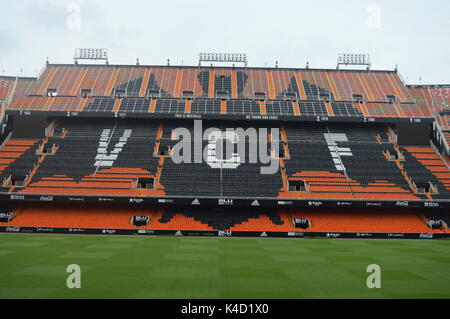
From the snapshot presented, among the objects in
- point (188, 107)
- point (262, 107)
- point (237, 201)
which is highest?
point (262, 107)

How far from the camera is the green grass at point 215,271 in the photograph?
12.0 meters

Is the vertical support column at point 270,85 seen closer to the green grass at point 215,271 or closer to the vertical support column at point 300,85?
the vertical support column at point 300,85

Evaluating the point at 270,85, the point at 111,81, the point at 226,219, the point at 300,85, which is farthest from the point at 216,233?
the point at 111,81

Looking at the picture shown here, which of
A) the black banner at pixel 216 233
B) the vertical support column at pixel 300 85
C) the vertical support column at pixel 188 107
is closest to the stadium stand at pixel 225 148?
the vertical support column at pixel 300 85

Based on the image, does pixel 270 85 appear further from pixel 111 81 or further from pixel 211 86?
pixel 111 81

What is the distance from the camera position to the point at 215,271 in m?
15.4

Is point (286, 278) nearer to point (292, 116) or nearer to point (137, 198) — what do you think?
point (137, 198)

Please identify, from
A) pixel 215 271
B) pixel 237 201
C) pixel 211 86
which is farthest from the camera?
pixel 211 86

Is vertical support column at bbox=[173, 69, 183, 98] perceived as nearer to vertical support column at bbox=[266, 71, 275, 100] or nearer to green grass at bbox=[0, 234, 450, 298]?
vertical support column at bbox=[266, 71, 275, 100]

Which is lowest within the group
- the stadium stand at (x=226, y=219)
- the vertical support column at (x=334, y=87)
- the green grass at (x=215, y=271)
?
the green grass at (x=215, y=271)

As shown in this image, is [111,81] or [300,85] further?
[300,85]

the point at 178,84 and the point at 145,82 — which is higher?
the point at 145,82

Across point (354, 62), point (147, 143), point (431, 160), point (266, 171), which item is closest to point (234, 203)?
point (266, 171)

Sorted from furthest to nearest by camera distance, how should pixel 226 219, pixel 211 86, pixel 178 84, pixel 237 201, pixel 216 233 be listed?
pixel 178 84 < pixel 211 86 < pixel 226 219 < pixel 237 201 < pixel 216 233
